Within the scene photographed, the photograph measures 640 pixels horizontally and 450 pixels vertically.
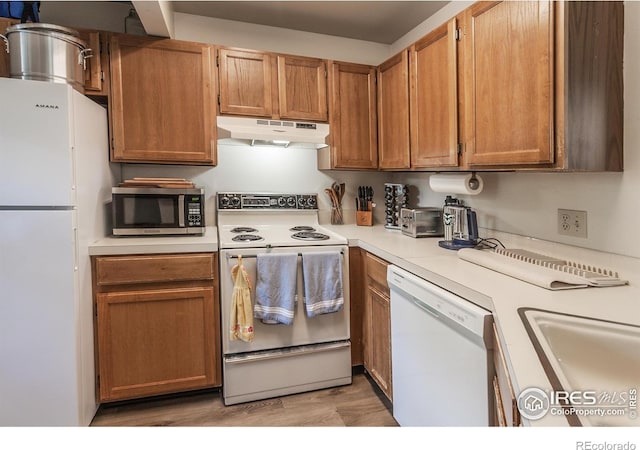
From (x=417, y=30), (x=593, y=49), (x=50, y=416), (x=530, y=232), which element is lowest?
(x=50, y=416)

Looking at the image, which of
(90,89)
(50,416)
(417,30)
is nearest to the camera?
(50,416)

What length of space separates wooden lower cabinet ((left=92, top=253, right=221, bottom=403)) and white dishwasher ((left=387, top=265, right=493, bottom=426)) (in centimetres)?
102

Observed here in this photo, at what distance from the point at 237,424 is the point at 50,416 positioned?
863 millimetres

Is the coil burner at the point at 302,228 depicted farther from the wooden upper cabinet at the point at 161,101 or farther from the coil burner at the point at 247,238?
the wooden upper cabinet at the point at 161,101

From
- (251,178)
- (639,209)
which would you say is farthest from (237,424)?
(639,209)

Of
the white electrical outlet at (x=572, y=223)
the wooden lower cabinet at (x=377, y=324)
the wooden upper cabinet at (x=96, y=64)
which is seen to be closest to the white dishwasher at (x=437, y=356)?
the wooden lower cabinet at (x=377, y=324)

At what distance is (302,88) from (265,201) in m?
0.83

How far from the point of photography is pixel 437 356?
141 centimetres

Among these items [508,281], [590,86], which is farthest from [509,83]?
[508,281]

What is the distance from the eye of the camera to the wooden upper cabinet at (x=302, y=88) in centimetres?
255

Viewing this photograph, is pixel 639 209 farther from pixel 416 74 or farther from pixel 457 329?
pixel 416 74

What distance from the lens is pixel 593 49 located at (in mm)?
1334

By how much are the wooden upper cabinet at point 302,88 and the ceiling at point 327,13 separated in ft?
1.06

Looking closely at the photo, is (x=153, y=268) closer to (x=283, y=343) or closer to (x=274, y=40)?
(x=283, y=343)
